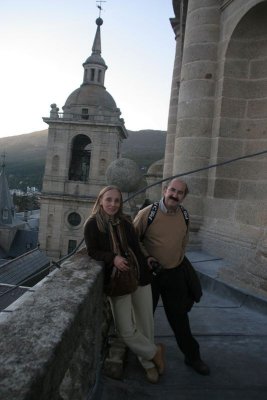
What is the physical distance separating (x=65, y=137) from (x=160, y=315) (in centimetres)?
3833

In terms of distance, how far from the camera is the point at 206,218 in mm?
6047

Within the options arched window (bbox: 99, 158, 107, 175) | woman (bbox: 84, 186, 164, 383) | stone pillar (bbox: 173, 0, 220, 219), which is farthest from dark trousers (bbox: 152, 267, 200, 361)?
arched window (bbox: 99, 158, 107, 175)

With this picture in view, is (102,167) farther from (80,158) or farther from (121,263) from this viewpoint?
(121,263)

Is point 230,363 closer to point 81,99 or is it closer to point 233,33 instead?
point 233,33

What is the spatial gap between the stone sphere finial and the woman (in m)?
3.83

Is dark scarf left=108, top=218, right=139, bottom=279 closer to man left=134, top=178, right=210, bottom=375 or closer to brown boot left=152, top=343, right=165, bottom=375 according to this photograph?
man left=134, top=178, right=210, bottom=375

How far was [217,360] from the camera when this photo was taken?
118 inches

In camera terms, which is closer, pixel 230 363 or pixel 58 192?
pixel 230 363

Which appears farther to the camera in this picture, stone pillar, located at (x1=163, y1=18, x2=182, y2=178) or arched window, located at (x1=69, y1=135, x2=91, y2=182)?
arched window, located at (x1=69, y1=135, x2=91, y2=182)

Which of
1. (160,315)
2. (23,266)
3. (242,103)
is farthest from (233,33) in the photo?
(23,266)

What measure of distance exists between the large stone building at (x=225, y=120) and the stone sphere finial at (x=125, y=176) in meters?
0.80

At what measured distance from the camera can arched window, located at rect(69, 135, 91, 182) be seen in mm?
42125

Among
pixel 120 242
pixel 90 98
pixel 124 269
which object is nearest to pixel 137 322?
pixel 124 269

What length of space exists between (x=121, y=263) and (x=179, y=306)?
646mm
